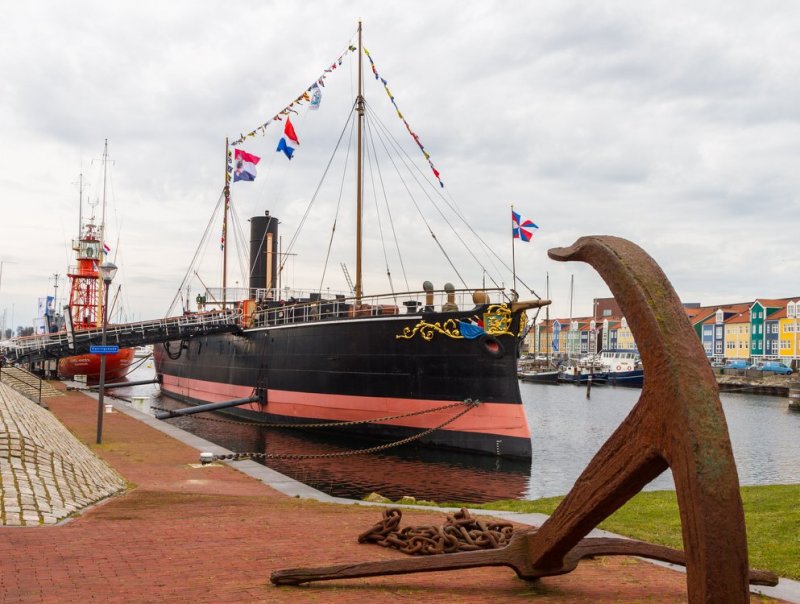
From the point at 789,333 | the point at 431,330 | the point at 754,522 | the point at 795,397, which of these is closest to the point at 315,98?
the point at 431,330

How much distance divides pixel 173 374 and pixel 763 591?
39.8 m

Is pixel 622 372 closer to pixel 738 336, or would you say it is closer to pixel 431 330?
pixel 738 336

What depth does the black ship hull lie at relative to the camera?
760 inches

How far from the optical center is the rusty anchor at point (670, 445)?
8.70ft

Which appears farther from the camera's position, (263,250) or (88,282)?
(88,282)

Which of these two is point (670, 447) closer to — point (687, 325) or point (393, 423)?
point (687, 325)

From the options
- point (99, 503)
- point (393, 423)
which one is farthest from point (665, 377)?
point (393, 423)

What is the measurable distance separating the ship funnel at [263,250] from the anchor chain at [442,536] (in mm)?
30552

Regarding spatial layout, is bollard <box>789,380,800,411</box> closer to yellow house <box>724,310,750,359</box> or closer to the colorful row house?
the colorful row house

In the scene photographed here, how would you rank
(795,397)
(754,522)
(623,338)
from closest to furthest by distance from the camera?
(754,522) → (795,397) → (623,338)

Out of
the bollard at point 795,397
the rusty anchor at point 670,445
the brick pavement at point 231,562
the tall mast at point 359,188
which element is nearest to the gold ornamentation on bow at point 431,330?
the tall mast at point 359,188

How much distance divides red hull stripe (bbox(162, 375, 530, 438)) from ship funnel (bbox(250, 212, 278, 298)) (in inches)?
422

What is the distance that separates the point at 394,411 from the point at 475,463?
3459 millimetres

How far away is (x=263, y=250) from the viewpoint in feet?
125
